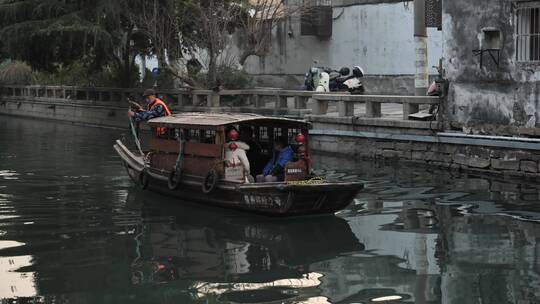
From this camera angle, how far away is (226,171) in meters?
12.3

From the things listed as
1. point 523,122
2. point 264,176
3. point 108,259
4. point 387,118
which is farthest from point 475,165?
point 108,259

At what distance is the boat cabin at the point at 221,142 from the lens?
40.3ft

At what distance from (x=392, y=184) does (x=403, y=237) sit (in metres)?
4.72

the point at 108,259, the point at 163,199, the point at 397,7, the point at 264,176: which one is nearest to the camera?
the point at 108,259

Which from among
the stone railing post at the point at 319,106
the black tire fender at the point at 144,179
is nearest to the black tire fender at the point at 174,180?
the black tire fender at the point at 144,179

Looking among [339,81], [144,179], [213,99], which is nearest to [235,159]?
[144,179]

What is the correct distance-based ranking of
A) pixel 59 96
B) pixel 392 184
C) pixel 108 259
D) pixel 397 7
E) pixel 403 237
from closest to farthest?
pixel 108 259, pixel 403 237, pixel 392 184, pixel 397 7, pixel 59 96

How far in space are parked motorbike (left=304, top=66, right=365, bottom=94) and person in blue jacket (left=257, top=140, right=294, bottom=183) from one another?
10739 mm

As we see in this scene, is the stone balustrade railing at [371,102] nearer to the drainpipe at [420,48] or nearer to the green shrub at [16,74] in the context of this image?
the drainpipe at [420,48]

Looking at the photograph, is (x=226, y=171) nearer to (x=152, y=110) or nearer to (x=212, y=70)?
(x=152, y=110)

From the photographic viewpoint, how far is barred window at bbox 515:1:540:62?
15.7 meters

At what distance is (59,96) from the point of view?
35875 millimetres

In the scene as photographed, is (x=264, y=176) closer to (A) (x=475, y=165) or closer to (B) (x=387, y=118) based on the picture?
(A) (x=475, y=165)

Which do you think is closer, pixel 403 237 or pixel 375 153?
pixel 403 237
